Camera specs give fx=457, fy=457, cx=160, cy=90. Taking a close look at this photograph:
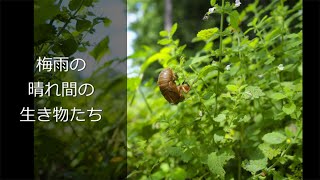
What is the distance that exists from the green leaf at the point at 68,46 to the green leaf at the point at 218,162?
539mm

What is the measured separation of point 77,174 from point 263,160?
2.64ft

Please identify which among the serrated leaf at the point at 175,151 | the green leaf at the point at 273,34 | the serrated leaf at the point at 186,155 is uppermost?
the green leaf at the point at 273,34

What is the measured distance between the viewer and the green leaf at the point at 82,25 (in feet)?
4.74

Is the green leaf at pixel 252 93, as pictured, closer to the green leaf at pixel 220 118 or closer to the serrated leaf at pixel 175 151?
the green leaf at pixel 220 118

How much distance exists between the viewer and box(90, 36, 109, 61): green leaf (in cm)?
172

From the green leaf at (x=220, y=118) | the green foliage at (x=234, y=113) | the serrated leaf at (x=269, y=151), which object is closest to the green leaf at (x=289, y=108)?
the green foliage at (x=234, y=113)

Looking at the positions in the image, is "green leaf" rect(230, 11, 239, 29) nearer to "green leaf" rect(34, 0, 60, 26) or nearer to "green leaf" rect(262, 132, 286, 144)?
"green leaf" rect(262, 132, 286, 144)

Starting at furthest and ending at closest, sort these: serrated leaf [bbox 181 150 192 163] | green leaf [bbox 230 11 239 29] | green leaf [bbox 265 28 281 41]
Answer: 1. green leaf [bbox 265 28 281 41]
2. serrated leaf [bbox 181 150 192 163]
3. green leaf [bbox 230 11 239 29]
